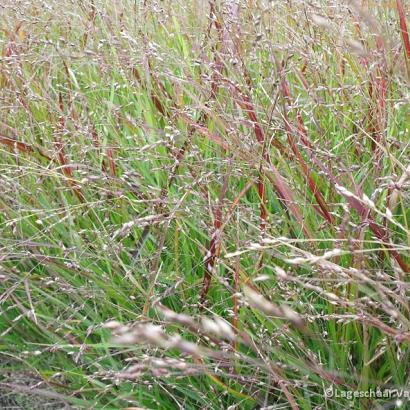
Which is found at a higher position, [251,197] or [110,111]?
[110,111]

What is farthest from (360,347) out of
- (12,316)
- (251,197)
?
(12,316)

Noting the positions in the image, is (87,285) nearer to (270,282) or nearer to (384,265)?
(270,282)

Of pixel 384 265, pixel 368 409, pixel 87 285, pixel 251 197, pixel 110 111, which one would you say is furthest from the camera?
pixel 110 111

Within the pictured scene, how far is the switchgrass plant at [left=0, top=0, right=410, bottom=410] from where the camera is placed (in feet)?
4.16

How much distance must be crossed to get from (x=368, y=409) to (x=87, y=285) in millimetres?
735

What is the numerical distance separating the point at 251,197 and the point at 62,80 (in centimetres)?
110

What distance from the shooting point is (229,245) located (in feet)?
5.12

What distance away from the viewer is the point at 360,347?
133cm

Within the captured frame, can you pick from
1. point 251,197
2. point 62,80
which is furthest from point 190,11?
point 251,197

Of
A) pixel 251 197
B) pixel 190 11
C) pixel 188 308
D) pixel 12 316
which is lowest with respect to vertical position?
pixel 12 316

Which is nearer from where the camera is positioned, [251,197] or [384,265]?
[384,265]

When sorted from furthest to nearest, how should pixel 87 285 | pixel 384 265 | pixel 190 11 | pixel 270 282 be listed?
1. pixel 190 11
2. pixel 87 285
3. pixel 270 282
4. pixel 384 265

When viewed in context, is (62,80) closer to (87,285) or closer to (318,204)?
(87,285)

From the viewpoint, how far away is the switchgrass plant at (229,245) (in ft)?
4.16
